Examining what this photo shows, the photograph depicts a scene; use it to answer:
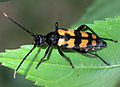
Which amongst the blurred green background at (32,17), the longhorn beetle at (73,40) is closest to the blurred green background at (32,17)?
the blurred green background at (32,17)

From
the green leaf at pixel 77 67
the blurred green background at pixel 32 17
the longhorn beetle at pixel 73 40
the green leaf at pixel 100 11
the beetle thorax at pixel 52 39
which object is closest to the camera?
the green leaf at pixel 77 67

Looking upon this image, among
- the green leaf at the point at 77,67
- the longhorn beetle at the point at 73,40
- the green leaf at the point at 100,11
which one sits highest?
the green leaf at the point at 100,11

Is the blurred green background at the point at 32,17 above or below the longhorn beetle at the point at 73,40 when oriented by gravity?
above

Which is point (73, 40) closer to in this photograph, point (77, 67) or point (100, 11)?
point (77, 67)

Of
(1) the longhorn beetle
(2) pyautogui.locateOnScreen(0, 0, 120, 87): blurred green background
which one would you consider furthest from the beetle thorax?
(2) pyautogui.locateOnScreen(0, 0, 120, 87): blurred green background

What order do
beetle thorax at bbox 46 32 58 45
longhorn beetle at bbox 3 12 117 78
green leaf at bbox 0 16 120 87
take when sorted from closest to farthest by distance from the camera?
green leaf at bbox 0 16 120 87 < longhorn beetle at bbox 3 12 117 78 < beetle thorax at bbox 46 32 58 45

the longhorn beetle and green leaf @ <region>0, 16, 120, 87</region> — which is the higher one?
the longhorn beetle

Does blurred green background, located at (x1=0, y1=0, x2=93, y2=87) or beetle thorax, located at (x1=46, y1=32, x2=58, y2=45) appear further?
blurred green background, located at (x1=0, y1=0, x2=93, y2=87)

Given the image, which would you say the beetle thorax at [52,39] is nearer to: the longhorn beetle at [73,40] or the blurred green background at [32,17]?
the longhorn beetle at [73,40]

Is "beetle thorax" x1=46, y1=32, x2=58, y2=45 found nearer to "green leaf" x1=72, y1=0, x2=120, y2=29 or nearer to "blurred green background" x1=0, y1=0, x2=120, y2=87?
"green leaf" x1=72, y1=0, x2=120, y2=29

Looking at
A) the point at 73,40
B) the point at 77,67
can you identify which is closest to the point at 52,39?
the point at 73,40
